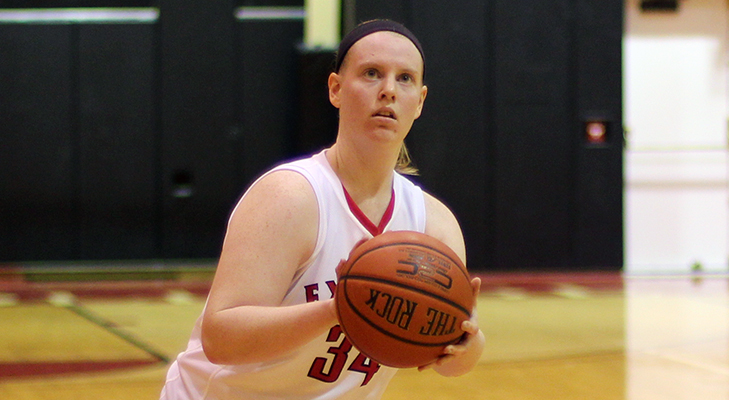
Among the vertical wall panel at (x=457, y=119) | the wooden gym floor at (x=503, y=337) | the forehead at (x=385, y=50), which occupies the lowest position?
the wooden gym floor at (x=503, y=337)

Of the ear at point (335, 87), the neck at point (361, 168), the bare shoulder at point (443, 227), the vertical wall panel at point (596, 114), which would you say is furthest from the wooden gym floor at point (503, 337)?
the ear at point (335, 87)

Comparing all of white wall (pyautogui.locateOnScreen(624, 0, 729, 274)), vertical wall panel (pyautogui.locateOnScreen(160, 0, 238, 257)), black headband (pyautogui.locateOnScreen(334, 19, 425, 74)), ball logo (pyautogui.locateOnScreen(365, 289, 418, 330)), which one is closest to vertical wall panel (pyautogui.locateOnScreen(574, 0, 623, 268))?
white wall (pyautogui.locateOnScreen(624, 0, 729, 274))

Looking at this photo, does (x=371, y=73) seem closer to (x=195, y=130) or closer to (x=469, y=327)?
(x=469, y=327)

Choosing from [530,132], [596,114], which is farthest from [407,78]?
[596,114]

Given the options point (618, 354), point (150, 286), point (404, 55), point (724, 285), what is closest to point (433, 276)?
point (404, 55)

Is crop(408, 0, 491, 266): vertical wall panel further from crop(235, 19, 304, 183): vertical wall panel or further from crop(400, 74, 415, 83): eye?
crop(400, 74, 415, 83): eye

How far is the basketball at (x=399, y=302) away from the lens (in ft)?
4.49

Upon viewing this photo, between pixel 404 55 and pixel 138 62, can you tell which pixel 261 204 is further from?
pixel 138 62

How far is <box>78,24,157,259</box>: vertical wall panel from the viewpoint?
7.99 meters

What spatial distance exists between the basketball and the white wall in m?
6.99

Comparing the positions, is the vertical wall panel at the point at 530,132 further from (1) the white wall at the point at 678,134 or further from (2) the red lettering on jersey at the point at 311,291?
(2) the red lettering on jersey at the point at 311,291

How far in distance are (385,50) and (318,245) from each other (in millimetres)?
419

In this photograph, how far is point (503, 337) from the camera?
4.57m

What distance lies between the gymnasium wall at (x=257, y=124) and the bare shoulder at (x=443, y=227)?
5.62 m
